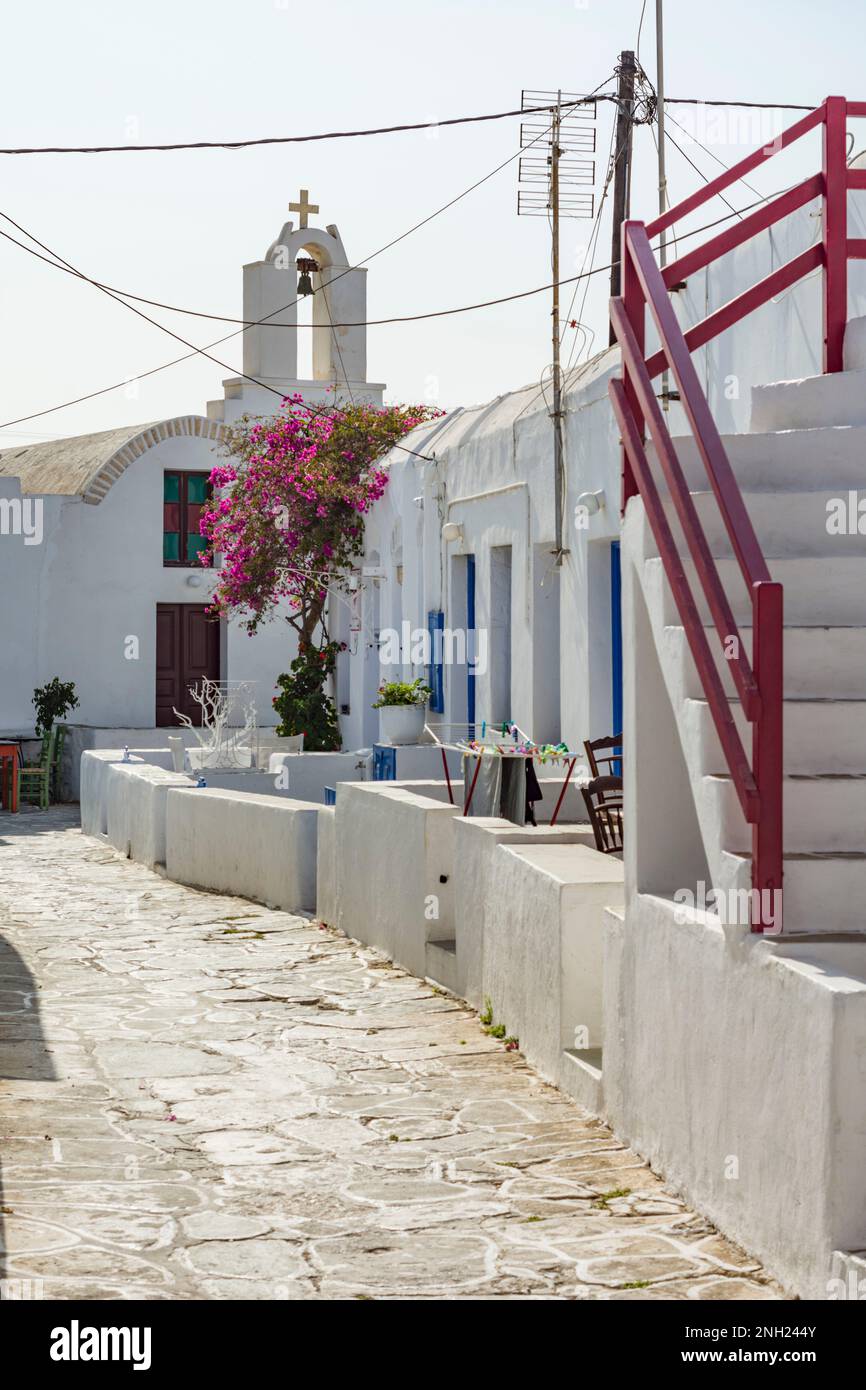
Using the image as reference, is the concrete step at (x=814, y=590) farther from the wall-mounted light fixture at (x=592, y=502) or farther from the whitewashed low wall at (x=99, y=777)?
the whitewashed low wall at (x=99, y=777)

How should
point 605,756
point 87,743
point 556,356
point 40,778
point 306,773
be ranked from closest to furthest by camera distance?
1. point 605,756
2. point 556,356
3. point 306,773
4. point 40,778
5. point 87,743

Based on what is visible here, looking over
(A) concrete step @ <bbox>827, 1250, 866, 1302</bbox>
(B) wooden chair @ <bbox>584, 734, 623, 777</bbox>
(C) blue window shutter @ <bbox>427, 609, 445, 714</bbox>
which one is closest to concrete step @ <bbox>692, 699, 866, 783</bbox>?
(A) concrete step @ <bbox>827, 1250, 866, 1302</bbox>

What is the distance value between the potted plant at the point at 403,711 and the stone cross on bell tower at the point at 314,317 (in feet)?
24.8

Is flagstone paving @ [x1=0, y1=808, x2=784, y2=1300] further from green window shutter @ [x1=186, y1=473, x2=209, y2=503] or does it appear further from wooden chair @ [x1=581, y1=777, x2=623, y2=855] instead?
green window shutter @ [x1=186, y1=473, x2=209, y2=503]

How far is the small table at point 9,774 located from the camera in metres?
22.7

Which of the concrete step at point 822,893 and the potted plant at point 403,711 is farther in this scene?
the potted plant at point 403,711

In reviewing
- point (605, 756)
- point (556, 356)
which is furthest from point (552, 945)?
point (556, 356)

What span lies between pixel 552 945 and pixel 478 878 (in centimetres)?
147

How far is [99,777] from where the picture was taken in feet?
61.8

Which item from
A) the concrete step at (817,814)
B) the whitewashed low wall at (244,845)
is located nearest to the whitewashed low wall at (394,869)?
the whitewashed low wall at (244,845)

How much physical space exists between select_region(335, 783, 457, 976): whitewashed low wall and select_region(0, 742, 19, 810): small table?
1261 centimetres

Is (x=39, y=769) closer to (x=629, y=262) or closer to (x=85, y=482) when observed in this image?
(x=85, y=482)

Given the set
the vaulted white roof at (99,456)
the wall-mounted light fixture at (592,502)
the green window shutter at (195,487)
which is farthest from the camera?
the green window shutter at (195,487)

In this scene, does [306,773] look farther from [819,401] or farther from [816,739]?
[816,739]
